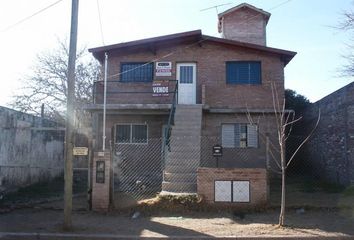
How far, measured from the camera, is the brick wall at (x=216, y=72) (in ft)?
63.7

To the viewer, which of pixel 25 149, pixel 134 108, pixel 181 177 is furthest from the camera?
pixel 25 149

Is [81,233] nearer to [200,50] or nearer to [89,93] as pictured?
[200,50]

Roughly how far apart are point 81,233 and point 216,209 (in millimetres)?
3999

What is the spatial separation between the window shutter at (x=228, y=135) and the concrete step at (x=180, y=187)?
6024 mm

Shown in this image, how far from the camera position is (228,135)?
19.3 metres

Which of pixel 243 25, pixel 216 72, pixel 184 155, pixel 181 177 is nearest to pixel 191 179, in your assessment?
pixel 181 177

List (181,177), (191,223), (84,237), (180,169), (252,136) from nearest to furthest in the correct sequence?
Result: (84,237), (191,223), (181,177), (180,169), (252,136)

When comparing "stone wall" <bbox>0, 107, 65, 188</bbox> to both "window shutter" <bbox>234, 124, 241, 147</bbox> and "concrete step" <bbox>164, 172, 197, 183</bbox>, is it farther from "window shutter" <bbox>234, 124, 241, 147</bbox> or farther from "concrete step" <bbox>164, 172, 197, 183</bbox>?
"window shutter" <bbox>234, 124, 241, 147</bbox>

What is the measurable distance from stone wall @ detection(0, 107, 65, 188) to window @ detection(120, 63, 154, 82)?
3.88 meters

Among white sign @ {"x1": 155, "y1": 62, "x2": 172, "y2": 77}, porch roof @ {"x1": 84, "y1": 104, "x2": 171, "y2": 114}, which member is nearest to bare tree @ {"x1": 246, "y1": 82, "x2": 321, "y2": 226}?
porch roof @ {"x1": 84, "y1": 104, "x2": 171, "y2": 114}

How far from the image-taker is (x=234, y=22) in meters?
25.5

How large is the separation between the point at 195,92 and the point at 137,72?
9.17 feet

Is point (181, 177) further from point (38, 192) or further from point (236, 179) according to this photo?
point (38, 192)

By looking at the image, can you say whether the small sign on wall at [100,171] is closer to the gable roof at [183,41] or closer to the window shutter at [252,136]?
the gable roof at [183,41]
